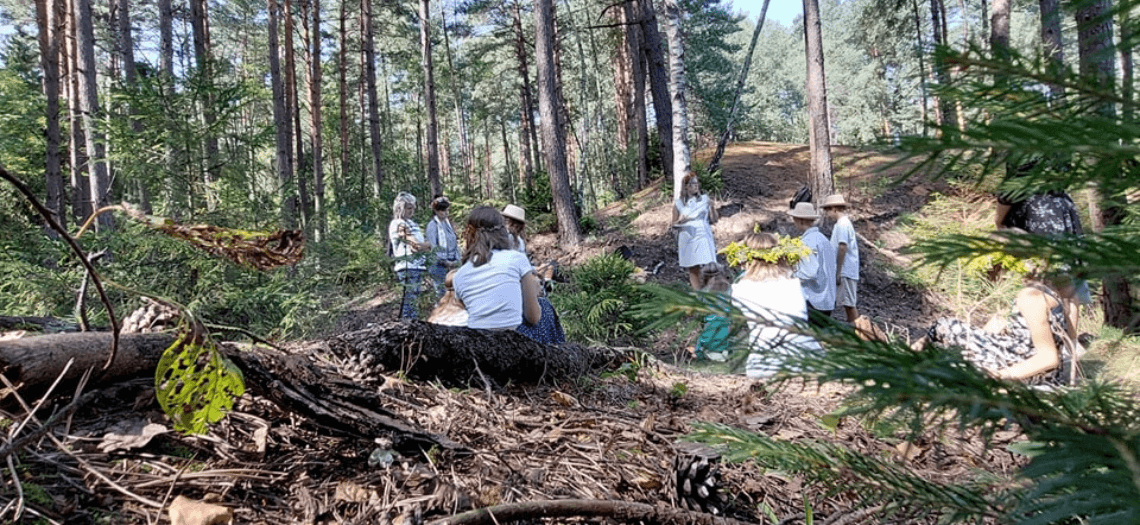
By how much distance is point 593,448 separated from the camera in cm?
189

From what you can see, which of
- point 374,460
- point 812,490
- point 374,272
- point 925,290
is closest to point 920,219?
point 925,290

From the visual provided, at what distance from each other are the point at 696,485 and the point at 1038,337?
2578 mm

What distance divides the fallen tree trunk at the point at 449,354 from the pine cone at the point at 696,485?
3.97ft

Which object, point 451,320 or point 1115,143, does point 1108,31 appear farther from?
point 451,320

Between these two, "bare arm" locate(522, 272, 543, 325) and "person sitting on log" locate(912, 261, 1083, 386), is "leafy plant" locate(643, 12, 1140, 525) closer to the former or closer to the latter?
"person sitting on log" locate(912, 261, 1083, 386)

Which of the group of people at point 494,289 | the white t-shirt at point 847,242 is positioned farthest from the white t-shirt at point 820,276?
the group of people at point 494,289

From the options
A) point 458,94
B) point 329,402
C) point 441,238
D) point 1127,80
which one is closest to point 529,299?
point 329,402

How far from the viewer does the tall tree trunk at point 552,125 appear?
1048 cm

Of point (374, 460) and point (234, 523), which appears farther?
point (374, 460)

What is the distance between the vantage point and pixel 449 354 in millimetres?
2553

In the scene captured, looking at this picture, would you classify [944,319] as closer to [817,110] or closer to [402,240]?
[402,240]

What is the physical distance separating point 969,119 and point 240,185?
24.6ft

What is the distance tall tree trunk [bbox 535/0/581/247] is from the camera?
10.5 m

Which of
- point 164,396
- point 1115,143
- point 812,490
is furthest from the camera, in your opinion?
point 812,490
